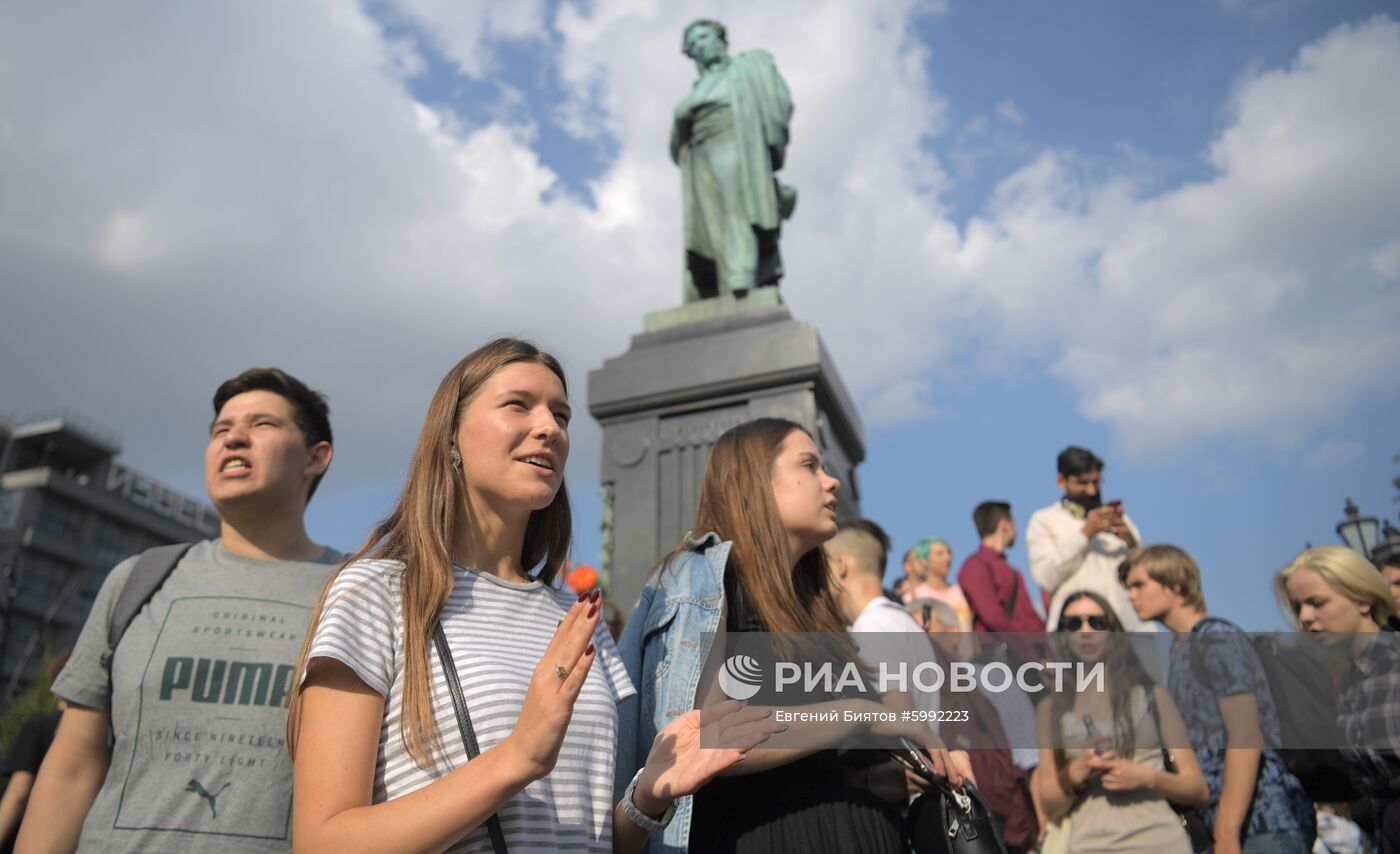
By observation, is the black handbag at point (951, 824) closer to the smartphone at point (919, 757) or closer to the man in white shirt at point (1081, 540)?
the smartphone at point (919, 757)

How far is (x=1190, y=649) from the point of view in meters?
3.68

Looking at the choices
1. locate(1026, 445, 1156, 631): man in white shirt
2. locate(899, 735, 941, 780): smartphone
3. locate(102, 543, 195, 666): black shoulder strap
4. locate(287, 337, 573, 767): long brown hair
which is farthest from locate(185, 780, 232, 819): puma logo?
locate(1026, 445, 1156, 631): man in white shirt

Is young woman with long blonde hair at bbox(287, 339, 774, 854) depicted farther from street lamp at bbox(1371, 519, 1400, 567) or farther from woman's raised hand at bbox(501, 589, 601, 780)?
street lamp at bbox(1371, 519, 1400, 567)

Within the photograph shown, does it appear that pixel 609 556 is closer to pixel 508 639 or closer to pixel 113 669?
pixel 113 669

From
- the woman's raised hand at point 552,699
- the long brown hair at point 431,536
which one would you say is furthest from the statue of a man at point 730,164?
the woman's raised hand at point 552,699

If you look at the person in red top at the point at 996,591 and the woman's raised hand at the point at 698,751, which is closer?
the woman's raised hand at the point at 698,751

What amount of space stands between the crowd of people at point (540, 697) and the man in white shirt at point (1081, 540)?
124 centimetres

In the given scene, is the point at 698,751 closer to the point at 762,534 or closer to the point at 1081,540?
the point at 762,534

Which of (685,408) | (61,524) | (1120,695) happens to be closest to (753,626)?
(1120,695)

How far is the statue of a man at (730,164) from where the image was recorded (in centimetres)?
874

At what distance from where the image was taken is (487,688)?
68.7 inches

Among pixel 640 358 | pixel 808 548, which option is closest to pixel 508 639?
pixel 808 548

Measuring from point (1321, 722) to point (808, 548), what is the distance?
1.94 m

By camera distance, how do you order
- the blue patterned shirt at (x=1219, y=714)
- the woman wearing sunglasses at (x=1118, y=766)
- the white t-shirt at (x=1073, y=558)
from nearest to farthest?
1. the blue patterned shirt at (x=1219, y=714)
2. the woman wearing sunglasses at (x=1118, y=766)
3. the white t-shirt at (x=1073, y=558)
